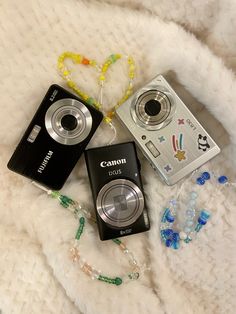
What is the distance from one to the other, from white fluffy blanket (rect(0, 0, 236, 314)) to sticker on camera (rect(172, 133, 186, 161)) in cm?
7

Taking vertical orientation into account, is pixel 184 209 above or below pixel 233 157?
below

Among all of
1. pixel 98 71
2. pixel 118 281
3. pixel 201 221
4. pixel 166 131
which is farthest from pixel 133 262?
pixel 98 71

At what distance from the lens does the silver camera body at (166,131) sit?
0.89 m

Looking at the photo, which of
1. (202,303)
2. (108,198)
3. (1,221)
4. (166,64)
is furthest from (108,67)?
(202,303)

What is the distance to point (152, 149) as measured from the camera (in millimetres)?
899

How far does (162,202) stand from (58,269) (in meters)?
0.24

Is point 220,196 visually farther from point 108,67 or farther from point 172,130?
point 108,67

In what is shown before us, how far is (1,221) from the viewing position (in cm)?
91

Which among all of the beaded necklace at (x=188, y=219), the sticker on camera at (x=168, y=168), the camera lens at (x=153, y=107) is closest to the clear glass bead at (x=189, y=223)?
the beaded necklace at (x=188, y=219)

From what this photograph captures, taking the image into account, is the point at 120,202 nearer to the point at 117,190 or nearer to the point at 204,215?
the point at 117,190

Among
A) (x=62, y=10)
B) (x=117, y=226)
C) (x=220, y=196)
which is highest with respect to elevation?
(x=62, y=10)

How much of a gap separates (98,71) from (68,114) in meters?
0.11

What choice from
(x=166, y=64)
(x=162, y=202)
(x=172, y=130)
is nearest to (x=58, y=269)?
(x=162, y=202)

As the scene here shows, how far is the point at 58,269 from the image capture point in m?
0.88
